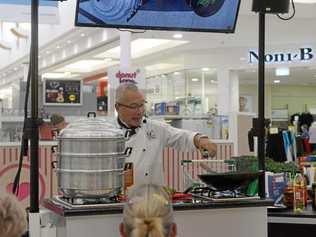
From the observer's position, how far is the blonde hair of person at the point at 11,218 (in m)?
1.66

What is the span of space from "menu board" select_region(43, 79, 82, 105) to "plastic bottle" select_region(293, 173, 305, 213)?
4097 millimetres

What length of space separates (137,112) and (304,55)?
11192 millimetres

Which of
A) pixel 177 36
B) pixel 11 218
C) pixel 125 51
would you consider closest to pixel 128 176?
pixel 11 218

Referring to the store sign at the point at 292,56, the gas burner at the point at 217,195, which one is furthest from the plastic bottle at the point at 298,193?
the store sign at the point at 292,56

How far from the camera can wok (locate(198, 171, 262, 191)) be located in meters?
2.63

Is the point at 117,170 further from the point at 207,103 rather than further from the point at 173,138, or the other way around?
the point at 207,103

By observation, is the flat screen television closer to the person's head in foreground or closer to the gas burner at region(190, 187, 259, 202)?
the gas burner at region(190, 187, 259, 202)

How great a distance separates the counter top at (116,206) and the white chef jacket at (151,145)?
3.54ft

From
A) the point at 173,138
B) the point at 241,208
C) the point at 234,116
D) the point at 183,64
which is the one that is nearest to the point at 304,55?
the point at 183,64

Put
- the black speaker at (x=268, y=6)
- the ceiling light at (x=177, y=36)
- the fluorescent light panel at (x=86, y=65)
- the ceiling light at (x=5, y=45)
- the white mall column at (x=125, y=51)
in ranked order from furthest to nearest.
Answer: the fluorescent light panel at (x=86, y=65)
the ceiling light at (x=5, y=45)
the ceiling light at (x=177, y=36)
the white mall column at (x=125, y=51)
the black speaker at (x=268, y=6)

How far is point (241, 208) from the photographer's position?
2607mm

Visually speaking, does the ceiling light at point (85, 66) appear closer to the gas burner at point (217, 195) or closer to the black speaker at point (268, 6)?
the black speaker at point (268, 6)

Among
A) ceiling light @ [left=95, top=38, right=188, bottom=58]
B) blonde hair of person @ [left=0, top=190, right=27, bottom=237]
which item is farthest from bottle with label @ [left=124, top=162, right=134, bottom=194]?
ceiling light @ [left=95, top=38, right=188, bottom=58]

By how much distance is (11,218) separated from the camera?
5.53ft
